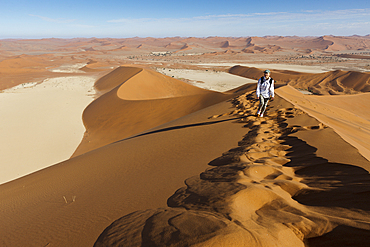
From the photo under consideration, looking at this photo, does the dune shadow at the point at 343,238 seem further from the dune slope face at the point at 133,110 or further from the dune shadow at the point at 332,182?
the dune slope face at the point at 133,110

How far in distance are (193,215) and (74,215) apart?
1913mm

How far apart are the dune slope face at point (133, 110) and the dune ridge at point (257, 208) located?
866 cm

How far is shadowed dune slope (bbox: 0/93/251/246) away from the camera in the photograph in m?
2.84

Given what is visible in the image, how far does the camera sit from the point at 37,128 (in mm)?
13266

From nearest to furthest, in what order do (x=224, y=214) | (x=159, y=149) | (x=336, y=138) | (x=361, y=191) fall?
(x=224, y=214) → (x=361, y=191) → (x=336, y=138) → (x=159, y=149)

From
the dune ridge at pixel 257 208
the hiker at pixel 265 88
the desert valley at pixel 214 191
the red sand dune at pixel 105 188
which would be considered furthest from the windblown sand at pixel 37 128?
the hiker at pixel 265 88

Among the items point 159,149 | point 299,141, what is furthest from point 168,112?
point 299,141

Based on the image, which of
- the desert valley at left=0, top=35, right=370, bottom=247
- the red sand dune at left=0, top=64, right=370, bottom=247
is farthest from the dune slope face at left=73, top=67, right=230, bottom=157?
the red sand dune at left=0, top=64, right=370, bottom=247

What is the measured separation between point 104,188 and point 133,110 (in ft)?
36.1

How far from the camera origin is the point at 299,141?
4.64 m

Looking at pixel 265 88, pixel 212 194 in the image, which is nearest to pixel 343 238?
pixel 212 194

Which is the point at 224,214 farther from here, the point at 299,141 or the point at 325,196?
the point at 299,141

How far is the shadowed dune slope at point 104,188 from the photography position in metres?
2.84

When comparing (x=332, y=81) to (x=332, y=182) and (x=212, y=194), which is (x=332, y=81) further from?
(x=212, y=194)
